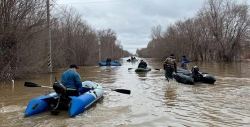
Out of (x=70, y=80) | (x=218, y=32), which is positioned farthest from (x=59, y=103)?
(x=218, y=32)

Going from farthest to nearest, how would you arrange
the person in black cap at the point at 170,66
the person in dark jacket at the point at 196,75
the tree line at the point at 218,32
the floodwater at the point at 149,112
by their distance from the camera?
the tree line at the point at 218,32, the person in black cap at the point at 170,66, the person in dark jacket at the point at 196,75, the floodwater at the point at 149,112

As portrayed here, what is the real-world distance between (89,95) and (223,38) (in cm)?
4075

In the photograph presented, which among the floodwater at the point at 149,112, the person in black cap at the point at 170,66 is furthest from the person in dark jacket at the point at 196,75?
the floodwater at the point at 149,112

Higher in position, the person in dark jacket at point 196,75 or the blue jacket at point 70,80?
the blue jacket at point 70,80

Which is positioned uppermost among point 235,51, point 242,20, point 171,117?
point 242,20

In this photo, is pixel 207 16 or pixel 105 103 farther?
pixel 207 16

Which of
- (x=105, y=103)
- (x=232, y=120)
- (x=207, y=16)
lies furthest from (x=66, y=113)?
(x=207, y=16)

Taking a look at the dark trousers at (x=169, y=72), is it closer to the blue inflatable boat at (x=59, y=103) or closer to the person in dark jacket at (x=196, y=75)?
the person in dark jacket at (x=196, y=75)

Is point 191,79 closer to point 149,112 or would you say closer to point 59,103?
point 149,112

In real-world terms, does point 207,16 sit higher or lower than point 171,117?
higher

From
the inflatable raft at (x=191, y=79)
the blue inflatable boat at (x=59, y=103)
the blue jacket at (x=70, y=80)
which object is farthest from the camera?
the inflatable raft at (x=191, y=79)

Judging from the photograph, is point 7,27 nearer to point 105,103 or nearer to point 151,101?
point 105,103

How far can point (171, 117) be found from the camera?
6.60m

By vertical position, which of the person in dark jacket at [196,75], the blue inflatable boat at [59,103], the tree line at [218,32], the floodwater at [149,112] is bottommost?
the floodwater at [149,112]
